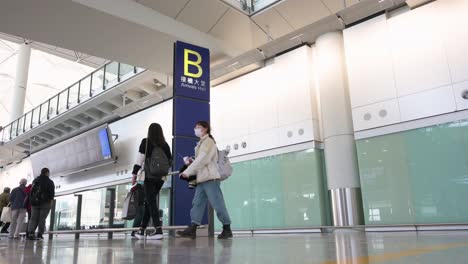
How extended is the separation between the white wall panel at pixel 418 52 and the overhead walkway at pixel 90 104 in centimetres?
760

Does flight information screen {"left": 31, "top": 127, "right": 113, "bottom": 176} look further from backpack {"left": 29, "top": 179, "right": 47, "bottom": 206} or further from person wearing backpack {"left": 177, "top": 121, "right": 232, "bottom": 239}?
person wearing backpack {"left": 177, "top": 121, "right": 232, "bottom": 239}

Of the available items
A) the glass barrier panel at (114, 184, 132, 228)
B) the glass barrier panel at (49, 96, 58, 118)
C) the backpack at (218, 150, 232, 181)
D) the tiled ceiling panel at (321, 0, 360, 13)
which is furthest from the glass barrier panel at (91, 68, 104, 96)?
the backpack at (218, 150, 232, 181)

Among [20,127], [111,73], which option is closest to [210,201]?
[111,73]

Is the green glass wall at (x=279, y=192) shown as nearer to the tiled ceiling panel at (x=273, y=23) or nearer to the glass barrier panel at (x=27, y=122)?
the tiled ceiling panel at (x=273, y=23)

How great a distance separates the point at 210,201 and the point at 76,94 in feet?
46.1

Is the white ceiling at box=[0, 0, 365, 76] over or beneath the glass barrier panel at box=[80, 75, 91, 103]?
beneath

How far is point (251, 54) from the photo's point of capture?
422 inches

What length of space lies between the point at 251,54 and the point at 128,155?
28.7ft

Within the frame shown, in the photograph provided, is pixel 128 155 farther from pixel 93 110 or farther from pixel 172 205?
pixel 172 205

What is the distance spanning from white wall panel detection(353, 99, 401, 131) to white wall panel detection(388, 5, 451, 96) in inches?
15.7

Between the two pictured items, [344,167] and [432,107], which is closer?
[432,107]

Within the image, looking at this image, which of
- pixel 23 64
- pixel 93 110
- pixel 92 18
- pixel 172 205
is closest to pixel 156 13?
pixel 92 18

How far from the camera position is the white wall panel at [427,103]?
25.4 ft

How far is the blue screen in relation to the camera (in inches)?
658
